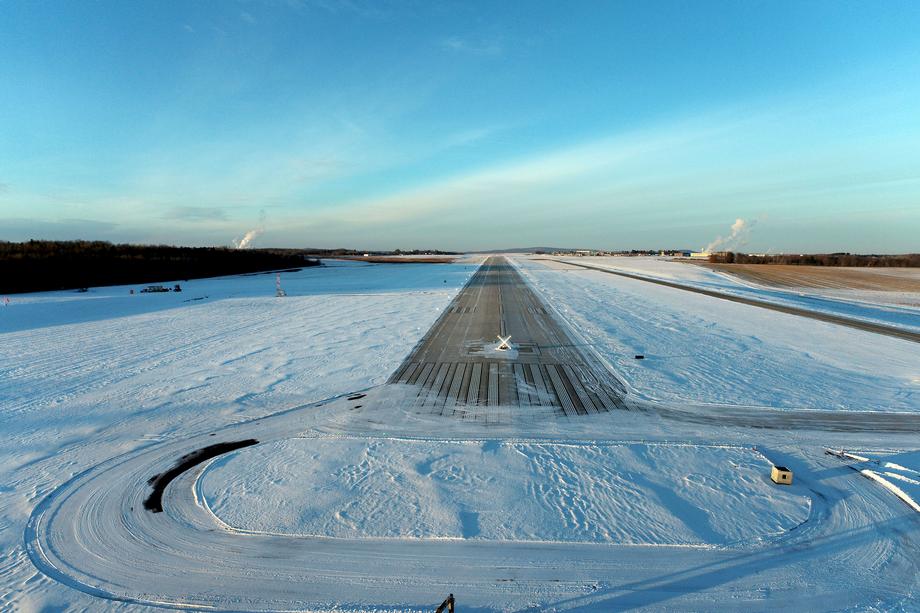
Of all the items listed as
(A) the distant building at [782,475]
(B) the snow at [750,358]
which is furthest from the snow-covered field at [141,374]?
(A) the distant building at [782,475]

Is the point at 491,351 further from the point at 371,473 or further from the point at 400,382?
the point at 371,473

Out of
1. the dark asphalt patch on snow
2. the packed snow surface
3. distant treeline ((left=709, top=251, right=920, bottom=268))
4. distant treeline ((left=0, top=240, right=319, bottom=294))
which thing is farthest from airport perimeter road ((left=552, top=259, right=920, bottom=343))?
distant treeline ((left=709, top=251, right=920, bottom=268))

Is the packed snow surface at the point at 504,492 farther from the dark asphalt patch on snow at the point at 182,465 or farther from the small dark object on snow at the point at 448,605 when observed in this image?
the small dark object on snow at the point at 448,605

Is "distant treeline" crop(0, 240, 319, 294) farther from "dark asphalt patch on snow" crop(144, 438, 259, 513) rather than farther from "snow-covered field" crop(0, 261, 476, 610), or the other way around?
"dark asphalt patch on snow" crop(144, 438, 259, 513)

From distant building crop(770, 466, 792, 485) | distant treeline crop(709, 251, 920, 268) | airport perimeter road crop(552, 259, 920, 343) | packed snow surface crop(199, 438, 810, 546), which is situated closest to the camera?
packed snow surface crop(199, 438, 810, 546)

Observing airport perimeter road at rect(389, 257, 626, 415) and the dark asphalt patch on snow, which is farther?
airport perimeter road at rect(389, 257, 626, 415)

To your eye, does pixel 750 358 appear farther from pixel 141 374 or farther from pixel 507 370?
pixel 141 374

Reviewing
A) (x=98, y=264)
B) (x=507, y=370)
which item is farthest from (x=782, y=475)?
(x=98, y=264)
